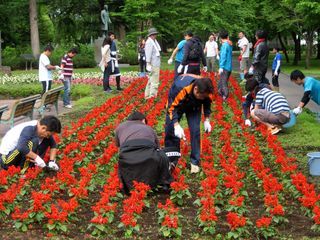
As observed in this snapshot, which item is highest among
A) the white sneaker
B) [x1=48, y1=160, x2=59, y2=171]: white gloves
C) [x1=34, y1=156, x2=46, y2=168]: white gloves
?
[x1=34, y1=156, x2=46, y2=168]: white gloves

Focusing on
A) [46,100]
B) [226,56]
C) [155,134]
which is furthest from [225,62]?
[155,134]

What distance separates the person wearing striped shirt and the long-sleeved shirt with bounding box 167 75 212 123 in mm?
2653

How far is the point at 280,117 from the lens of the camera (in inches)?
389

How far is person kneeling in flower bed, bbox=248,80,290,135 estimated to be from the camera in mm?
9891

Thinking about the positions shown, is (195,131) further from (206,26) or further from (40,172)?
(206,26)

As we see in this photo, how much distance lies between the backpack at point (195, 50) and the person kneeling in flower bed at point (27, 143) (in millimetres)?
6002

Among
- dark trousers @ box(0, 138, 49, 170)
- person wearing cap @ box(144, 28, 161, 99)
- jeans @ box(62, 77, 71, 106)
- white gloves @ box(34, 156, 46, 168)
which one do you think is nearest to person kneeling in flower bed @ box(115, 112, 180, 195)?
white gloves @ box(34, 156, 46, 168)

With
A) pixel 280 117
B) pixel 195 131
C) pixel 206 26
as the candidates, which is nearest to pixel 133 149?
pixel 195 131

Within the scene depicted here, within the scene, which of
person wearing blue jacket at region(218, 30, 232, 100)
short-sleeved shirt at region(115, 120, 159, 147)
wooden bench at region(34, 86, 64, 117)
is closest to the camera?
short-sleeved shirt at region(115, 120, 159, 147)

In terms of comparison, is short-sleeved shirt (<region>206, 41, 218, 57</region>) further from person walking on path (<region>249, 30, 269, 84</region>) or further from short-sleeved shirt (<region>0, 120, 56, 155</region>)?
short-sleeved shirt (<region>0, 120, 56, 155</region>)

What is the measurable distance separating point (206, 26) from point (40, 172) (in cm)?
2037

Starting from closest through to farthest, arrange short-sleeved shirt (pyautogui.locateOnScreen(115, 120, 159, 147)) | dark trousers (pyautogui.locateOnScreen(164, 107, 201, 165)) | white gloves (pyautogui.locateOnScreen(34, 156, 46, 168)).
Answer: short-sleeved shirt (pyautogui.locateOnScreen(115, 120, 159, 147))
white gloves (pyautogui.locateOnScreen(34, 156, 46, 168))
dark trousers (pyautogui.locateOnScreen(164, 107, 201, 165))

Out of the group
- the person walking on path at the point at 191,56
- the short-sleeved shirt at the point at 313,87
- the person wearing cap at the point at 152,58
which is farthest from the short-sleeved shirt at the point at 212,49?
the short-sleeved shirt at the point at 313,87

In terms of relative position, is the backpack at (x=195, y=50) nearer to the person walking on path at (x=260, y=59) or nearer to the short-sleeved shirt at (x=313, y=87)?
the person walking on path at (x=260, y=59)
